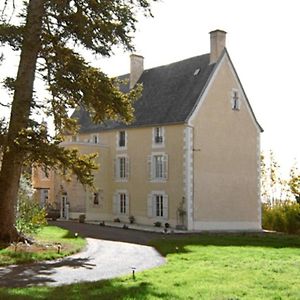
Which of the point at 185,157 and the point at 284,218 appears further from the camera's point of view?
the point at 284,218

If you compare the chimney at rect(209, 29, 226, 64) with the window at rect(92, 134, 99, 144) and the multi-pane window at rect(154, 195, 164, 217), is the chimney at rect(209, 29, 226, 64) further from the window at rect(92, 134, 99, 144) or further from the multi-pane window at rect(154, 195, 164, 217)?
the window at rect(92, 134, 99, 144)

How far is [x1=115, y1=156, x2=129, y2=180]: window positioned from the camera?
1286 inches

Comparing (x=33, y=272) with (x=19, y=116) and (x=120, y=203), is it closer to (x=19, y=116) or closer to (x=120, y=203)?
(x=19, y=116)

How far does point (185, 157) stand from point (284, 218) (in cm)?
715

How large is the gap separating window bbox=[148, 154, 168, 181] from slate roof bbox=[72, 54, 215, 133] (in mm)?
1972

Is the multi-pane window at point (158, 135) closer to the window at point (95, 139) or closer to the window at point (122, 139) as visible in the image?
the window at point (122, 139)

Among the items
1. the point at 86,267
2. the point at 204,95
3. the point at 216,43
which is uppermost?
the point at 216,43

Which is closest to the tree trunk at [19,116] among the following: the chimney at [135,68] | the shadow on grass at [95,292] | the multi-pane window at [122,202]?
the shadow on grass at [95,292]

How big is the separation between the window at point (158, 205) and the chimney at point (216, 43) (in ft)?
27.2

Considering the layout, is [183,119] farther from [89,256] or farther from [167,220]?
[89,256]

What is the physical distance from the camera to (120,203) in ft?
108

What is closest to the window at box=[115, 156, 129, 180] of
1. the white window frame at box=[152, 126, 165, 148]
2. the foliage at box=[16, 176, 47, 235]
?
the white window frame at box=[152, 126, 165, 148]

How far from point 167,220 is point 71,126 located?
13.4 metres

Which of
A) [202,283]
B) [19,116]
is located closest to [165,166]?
[19,116]
